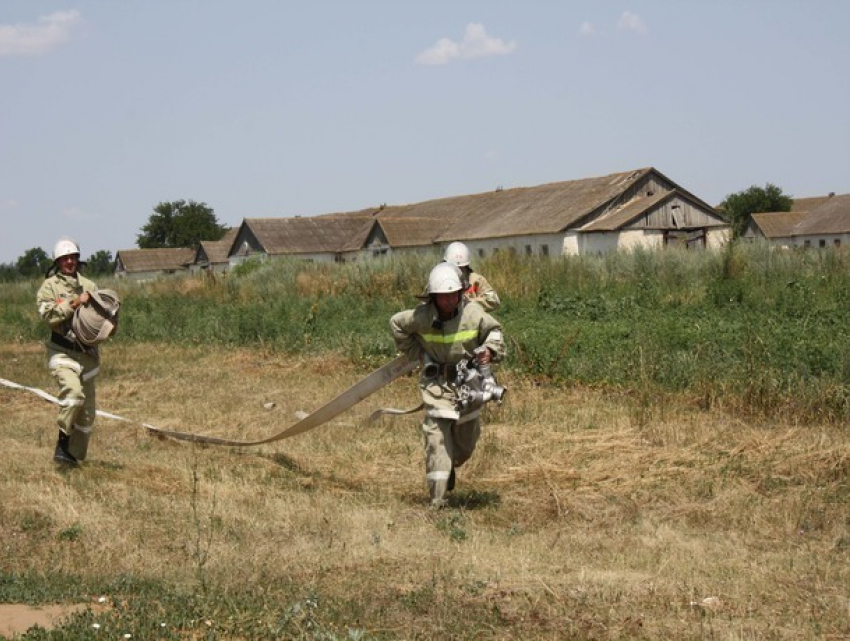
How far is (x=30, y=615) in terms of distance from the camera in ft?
17.5

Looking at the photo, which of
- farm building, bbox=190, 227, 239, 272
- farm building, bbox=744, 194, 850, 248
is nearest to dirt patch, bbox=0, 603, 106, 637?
farm building, bbox=744, 194, 850, 248

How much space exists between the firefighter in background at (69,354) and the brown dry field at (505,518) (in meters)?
0.31

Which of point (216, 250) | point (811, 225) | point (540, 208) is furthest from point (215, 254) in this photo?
point (811, 225)

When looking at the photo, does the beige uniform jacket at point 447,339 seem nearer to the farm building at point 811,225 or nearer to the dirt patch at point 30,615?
the dirt patch at point 30,615

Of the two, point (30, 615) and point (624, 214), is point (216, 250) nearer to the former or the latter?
point (624, 214)

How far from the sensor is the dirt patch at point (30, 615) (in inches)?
201

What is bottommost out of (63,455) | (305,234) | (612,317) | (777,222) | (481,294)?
(63,455)

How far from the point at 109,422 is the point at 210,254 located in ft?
191

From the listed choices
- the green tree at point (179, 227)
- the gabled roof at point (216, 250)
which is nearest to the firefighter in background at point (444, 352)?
the gabled roof at point (216, 250)

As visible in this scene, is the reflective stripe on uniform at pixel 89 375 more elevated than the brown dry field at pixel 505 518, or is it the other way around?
the reflective stripe on uniform at pixel 89 375

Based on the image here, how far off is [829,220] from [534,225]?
18.4 m

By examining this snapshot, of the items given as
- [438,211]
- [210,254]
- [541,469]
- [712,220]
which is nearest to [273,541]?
[541,469]

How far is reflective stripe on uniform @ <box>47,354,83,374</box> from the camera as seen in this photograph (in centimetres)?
938

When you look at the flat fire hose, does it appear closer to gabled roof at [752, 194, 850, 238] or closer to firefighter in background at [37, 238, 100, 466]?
firefighter in background at [37, 238, 100, 466]
